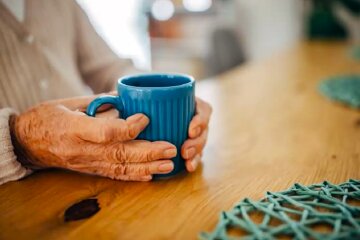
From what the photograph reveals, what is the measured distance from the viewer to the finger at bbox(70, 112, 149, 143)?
0.50 metres

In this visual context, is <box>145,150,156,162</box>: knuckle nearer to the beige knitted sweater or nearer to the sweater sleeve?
the beige knitted sweater

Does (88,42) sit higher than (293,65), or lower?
higher

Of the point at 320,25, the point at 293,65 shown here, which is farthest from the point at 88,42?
the point at 320,25

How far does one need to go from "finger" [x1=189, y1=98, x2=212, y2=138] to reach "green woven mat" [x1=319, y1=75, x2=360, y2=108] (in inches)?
18.7

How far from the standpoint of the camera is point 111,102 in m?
0.54

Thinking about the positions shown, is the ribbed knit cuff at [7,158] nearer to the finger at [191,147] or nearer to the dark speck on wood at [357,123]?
the finger at [191,147]

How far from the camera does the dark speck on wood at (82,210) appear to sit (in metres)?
0.48

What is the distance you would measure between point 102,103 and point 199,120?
15 cm

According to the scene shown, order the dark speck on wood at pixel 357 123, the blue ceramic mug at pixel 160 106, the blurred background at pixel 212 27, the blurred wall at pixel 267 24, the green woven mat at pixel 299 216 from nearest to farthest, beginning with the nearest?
the green woven mat at pixel 299 216 → the blue ceramic mug at pixel 160 106 → the dark speck on wood at pixel 357 123 → the blurred background at pixel 212 27 → the blurred wall at pixel 267 24

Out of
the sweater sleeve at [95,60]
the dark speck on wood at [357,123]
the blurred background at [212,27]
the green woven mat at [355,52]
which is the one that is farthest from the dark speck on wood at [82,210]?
the blurred background at [212,27]

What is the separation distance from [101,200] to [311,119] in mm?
543

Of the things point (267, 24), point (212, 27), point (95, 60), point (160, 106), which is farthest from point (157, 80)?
point (212, 27)

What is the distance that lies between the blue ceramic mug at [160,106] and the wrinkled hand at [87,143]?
1 centimetres

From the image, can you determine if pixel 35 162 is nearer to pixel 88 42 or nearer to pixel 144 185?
pixel 144 185
